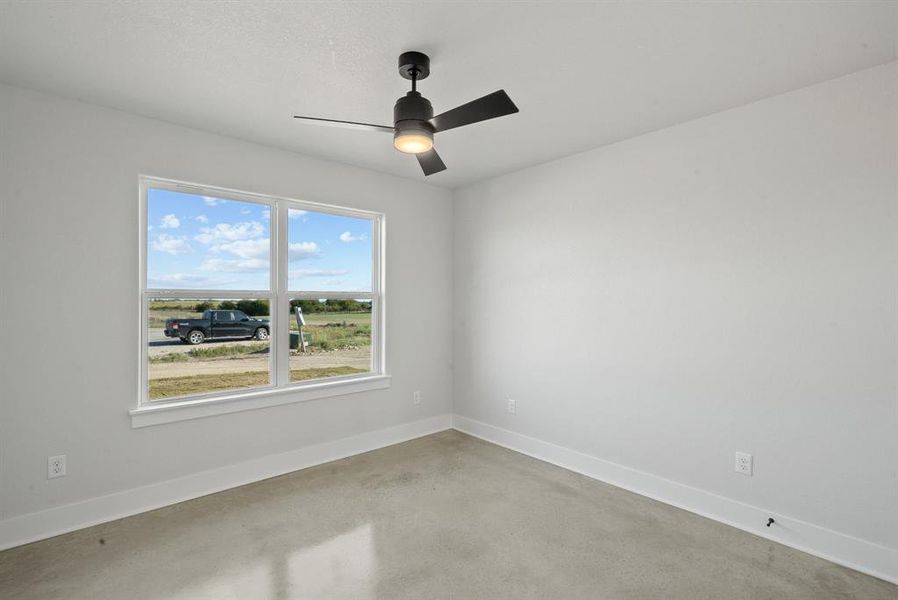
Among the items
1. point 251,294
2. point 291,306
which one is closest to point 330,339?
point 291,306

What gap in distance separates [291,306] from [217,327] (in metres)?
0.58

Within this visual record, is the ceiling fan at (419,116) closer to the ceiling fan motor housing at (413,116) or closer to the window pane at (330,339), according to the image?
the ceiling fan motor housing at (413,116)

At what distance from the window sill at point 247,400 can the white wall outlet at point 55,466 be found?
1.22ft

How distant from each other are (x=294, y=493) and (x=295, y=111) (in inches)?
102

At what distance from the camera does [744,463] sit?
263 cm

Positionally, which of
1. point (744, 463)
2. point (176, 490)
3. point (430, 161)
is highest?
point (430, 161)

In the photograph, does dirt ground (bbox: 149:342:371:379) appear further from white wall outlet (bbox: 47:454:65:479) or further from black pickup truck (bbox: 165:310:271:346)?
white wall outlet (bbox: 47:454:65:479)

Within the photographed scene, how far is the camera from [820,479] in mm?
2371

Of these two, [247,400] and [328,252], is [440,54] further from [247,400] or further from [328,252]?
[247,400]

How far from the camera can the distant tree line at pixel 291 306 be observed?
325cm

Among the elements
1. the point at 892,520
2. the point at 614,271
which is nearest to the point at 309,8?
the point at 614,271

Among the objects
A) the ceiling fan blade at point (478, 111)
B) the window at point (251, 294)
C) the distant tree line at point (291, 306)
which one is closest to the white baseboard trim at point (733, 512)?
the window at point (251, 294)

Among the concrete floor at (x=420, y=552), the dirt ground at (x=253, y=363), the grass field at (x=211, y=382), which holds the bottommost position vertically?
the concrete floor at (x=420, y=552)

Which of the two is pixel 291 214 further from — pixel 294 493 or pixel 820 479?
pixel 820 479
